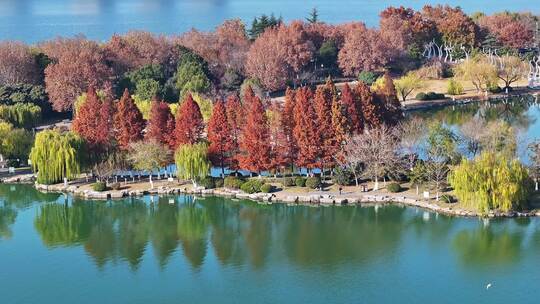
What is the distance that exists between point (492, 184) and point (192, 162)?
1666cm

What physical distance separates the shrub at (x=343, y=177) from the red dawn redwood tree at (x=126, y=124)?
12720mm

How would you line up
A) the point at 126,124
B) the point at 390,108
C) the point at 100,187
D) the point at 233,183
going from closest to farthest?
the point at 233,183
the point at 100,187
the point at 126,124
the point at 390,108

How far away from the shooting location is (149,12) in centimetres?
17825

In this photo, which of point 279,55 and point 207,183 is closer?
point 207,183

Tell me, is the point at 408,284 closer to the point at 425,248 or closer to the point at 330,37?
the point at 425,248

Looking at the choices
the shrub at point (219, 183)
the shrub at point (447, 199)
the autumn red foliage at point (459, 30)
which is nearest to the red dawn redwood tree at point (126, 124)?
the shrub at point (219, 183)

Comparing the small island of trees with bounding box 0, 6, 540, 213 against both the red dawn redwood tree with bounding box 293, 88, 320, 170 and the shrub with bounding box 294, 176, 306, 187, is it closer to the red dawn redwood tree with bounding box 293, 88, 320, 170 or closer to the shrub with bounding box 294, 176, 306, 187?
the red dawn redwood tree with bounding box 293, 88, 320, 170

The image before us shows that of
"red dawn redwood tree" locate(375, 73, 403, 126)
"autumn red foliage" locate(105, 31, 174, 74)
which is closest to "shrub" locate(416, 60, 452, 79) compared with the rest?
"autumn red foliage" locate(105, 31, 174, 74)

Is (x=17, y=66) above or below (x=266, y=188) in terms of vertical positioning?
above

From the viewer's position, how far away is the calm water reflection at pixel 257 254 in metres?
30.1

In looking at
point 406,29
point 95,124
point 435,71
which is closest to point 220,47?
point 406,29

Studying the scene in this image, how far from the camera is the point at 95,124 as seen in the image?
4719cm

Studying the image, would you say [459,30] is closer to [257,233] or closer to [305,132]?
[305,132]

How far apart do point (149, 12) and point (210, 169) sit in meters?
140
